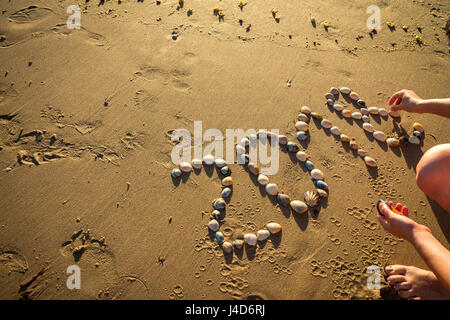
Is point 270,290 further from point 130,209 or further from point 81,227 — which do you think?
point 81,227

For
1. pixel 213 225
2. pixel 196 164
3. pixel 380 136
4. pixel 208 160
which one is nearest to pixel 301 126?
pixel 380 136

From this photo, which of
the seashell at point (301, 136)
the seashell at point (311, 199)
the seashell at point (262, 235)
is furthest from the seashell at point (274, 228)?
the seashell at point (301, 136)

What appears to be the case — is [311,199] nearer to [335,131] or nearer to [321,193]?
[321,193]

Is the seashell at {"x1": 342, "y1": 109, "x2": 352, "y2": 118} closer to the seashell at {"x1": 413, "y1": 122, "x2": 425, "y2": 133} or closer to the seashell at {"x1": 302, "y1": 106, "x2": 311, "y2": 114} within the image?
the seashell at {"x1": 302, "y1": 106, "x2": 311, "y2": 114}

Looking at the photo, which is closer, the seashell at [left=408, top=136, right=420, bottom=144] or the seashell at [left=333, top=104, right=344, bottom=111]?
the seashell at [left=408, top=136, right=420, bottom=144]

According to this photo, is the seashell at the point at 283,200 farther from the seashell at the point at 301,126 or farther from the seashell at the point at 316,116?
the seashell at the point at 316,116

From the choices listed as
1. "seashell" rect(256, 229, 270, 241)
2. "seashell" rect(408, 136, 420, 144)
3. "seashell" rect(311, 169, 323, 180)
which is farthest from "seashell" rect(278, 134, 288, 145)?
"seashell" rect(408, 136, 420, 144)
